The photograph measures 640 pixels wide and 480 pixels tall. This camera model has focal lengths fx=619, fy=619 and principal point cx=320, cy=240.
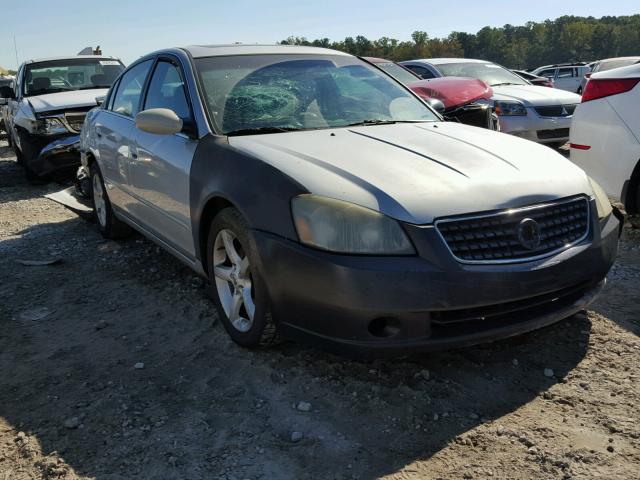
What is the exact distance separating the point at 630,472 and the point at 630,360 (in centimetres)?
93

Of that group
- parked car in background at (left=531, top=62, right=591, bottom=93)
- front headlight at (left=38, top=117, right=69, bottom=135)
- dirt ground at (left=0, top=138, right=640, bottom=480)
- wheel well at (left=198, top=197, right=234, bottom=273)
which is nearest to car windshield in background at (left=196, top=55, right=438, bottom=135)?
wheel well at (left=198, top=197, right=234, bottom=273)

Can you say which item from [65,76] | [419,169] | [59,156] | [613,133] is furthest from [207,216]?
[65,76]

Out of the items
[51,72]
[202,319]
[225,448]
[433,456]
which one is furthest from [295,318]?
[51,72]

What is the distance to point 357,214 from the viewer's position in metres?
2.66

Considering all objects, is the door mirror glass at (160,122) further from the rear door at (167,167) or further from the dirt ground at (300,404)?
the dirt ground at (300,404)

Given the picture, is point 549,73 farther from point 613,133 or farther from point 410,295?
point 410,295

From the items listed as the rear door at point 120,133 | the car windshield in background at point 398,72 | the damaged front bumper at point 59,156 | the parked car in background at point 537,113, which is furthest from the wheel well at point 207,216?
the car windshield in background at point 398,72

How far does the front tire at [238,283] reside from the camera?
2994mm

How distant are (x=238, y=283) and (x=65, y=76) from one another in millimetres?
7819

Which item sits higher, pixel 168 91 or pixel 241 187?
pixel 168 91

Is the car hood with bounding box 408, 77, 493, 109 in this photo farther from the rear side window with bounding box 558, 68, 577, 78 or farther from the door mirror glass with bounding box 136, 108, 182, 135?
the rear side window with bounding box 558, 68, 577, 78

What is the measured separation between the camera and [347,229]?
2658 mm

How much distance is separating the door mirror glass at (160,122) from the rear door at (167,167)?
0.10 meters

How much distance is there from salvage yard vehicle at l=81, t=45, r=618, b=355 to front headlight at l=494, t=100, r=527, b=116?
503 cm
